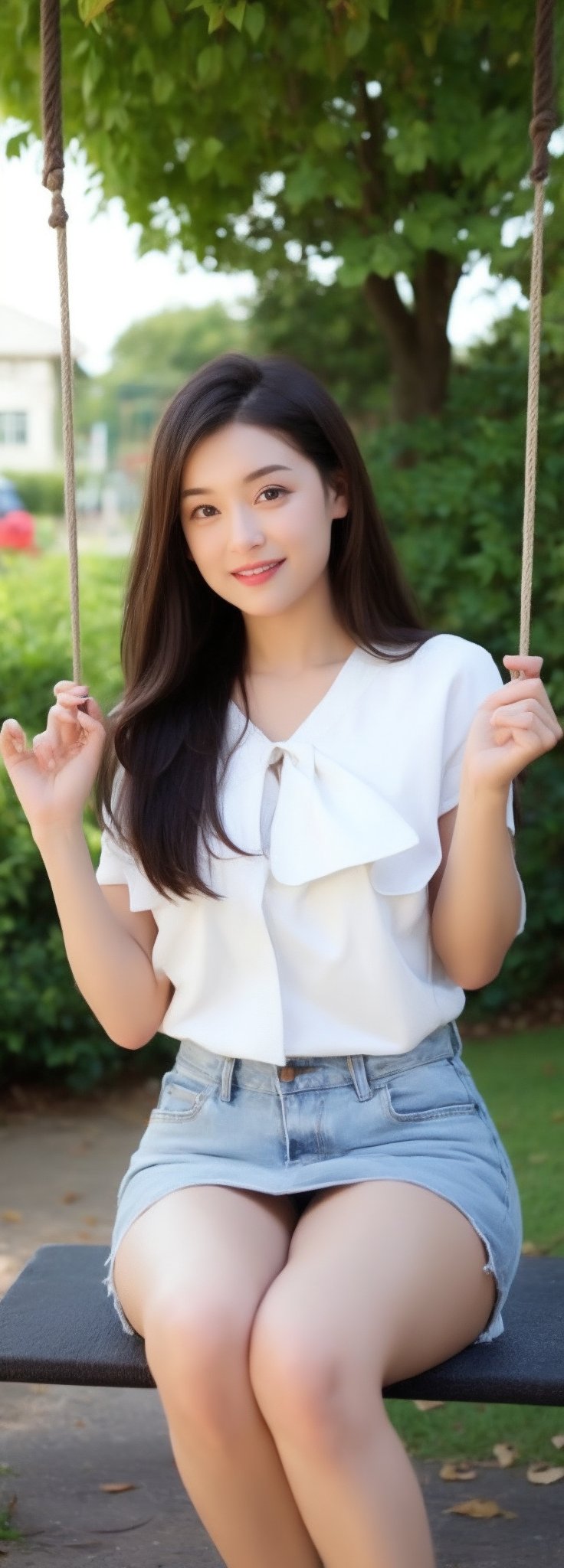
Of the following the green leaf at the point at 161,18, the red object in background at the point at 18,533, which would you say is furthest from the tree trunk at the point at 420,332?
the red object in background at the point at 18,533

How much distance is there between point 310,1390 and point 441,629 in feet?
13.5

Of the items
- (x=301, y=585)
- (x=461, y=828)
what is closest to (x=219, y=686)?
(x=301, y=585)

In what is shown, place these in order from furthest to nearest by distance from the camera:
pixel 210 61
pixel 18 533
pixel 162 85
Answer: pixel 18 533
pixel 162 85
pixel 210 61

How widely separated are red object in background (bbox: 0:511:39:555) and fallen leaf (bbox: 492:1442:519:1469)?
18703mm

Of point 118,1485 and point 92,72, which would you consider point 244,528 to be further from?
point 118,1485

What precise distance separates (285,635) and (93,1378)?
112cm

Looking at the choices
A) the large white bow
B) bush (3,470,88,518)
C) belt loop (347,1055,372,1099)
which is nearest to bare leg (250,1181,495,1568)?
belt loop (347,1055,372,1099)

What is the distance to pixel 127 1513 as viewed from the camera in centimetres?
282

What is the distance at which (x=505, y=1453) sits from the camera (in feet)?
Result: 9.80

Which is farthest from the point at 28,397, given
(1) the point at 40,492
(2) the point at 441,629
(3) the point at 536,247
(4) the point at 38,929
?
(3) the point at 536,247

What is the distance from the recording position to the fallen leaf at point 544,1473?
287 centimetres

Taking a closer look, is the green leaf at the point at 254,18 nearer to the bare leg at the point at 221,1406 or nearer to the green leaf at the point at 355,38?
the green leaf at the point at 355,38

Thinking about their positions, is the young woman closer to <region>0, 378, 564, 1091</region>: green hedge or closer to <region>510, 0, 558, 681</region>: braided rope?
<region>510, 0, 558, 681</region>: braided rope

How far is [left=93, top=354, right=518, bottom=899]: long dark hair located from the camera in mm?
2320
